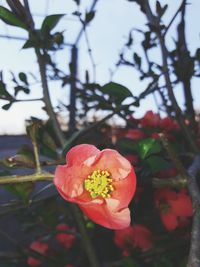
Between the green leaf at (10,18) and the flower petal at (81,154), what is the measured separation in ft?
1.05

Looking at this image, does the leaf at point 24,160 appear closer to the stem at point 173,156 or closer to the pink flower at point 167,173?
the stem at point 173,156

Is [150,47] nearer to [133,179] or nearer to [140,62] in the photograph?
[140,62]

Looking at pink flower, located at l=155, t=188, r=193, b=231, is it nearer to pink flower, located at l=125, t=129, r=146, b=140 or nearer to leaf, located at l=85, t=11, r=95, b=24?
pink flower, located at l=125, t=129, r=146, b=140

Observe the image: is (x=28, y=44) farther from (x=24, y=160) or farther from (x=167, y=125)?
(x=167, y=125)

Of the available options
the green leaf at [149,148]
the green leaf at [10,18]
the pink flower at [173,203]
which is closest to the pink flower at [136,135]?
the pink flower at [173,203]

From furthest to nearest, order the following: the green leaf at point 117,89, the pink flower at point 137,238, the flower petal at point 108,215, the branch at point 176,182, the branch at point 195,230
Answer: the pink flower at point 137,238 < the green leaf at point 117,89 < the branch at point 176,182 < the flower petal at point 108,215 < the branch at point 195,230

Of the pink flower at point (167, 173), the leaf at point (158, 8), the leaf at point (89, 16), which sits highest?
the leaf at point (89, 16)

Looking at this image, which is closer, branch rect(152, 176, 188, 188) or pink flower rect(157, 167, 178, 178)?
branch rect(152, 176, 188, 188)

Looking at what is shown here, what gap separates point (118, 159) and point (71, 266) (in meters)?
0.76

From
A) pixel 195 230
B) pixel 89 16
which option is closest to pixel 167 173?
pixel 195 230

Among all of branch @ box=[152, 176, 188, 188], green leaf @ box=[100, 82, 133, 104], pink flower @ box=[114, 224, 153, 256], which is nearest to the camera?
branch @ box=[152, 176, 188, 188]

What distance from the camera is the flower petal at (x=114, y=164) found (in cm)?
44

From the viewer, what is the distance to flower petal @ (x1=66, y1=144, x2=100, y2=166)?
1.48ft

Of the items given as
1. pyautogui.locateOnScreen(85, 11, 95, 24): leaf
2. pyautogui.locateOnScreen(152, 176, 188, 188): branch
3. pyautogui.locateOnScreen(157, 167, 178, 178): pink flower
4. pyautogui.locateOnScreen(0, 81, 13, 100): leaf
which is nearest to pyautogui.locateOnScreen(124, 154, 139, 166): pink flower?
pyautogui.locateOnScreen(157, 167, 178, 178): pink flower
